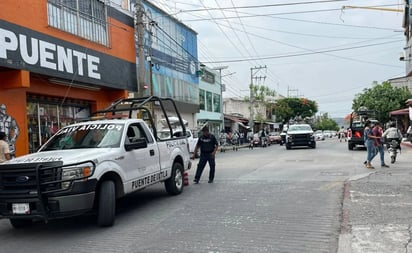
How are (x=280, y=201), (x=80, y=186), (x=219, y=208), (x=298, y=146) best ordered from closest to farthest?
(x=80, y=186), (x=219, y=208), (x=280, y=201), (x=298, y=146)

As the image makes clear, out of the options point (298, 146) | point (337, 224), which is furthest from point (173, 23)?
point (337, 224)

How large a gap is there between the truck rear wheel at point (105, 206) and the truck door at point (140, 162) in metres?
0.75

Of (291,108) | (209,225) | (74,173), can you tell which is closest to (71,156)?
(74,173)

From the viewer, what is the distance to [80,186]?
6285mm

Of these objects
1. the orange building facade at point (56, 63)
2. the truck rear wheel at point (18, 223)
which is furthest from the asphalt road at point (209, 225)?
the orange building facade at point (56, 63)

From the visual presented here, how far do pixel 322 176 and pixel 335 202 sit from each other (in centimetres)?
414

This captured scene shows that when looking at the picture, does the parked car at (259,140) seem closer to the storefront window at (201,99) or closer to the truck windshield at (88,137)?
the storefront window at (201,99)

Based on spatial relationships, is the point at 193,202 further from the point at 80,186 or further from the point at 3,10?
the point at 3,10

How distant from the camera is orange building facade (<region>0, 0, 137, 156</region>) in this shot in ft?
41.5

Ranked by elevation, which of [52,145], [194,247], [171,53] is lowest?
[194,247]

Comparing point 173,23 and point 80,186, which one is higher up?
point 173,23

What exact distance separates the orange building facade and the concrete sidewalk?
984 cm

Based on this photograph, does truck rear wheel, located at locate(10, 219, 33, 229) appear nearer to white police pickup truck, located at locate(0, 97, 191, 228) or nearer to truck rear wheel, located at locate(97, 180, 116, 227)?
white police pickup truck, located at locate(0, 97, 191, 228)

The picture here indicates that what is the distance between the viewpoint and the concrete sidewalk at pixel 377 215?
537cm
